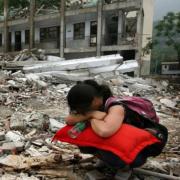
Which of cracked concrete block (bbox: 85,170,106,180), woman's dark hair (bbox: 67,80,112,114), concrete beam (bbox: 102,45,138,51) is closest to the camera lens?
woman's dark hair (bbox: 67,80,112,114)

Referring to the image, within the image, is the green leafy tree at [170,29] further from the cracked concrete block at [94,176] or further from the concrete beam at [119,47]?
the cracked concrete block at [94,176]

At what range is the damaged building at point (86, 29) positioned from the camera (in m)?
23.3

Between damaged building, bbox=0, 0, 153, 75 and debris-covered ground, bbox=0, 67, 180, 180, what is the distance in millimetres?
10760

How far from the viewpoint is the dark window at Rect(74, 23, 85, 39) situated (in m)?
26.8

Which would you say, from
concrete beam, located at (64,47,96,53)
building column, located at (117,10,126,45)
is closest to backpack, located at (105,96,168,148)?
building column, located at (117,10,126,45)

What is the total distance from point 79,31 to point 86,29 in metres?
0.85

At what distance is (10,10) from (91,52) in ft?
37.1

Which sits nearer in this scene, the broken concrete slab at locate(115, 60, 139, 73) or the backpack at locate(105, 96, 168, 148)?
the backpack at locate(105, 96, 168, 148)

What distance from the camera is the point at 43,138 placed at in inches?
206

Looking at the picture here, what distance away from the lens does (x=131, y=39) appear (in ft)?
76.1

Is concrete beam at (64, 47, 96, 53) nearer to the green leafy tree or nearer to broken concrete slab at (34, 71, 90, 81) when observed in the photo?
the green leafy tree

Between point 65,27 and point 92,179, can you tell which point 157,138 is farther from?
point 65,27

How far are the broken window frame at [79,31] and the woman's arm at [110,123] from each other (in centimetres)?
2398

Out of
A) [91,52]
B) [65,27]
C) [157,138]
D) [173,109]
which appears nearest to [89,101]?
[157,138]
